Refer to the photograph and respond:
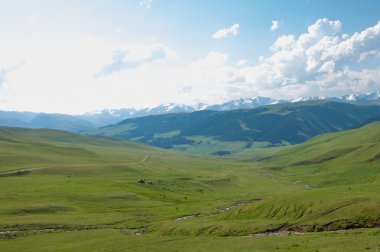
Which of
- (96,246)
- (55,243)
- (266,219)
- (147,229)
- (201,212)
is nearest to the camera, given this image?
(96,246)

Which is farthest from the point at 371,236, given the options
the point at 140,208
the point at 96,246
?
the point at 140,208

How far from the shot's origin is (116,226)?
284 feet

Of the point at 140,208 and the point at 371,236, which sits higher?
the point at 371,236

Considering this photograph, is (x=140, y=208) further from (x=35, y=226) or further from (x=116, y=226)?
(x=35, y=226)

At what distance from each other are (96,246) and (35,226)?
83.0 feet

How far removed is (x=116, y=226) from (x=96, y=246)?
22141mm

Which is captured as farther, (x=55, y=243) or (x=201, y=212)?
(x=201, y=212)

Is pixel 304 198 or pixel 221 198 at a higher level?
pixel 304 198

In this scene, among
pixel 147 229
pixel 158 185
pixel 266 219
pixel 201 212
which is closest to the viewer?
pixel 266 219

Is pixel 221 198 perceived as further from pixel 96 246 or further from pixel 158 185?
pixel 96 246

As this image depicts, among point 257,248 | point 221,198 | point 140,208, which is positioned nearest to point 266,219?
point 257,248

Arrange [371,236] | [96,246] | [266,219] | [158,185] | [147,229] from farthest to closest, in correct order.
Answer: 1. [158,185]
2. [147,229]
3. [266,219]
4. [96,246]
5. [371,236]

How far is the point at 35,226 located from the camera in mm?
82938

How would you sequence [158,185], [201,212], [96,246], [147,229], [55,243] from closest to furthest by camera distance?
[96,246]
[55,243]
[147,229]
[201,212]
[158,185]
